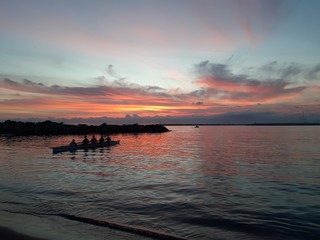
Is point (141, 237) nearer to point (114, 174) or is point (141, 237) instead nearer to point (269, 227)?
point (269, 227)

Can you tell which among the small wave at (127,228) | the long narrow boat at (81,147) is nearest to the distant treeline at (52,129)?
the long narrow boat at (81,147)

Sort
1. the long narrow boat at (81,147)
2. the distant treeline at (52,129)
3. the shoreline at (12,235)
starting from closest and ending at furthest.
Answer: the shoreline at (12,235)
the long narrow boat at (81,147)
the distant treeline at (52,129)

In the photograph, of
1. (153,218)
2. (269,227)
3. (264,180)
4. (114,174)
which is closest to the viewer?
(269,227)

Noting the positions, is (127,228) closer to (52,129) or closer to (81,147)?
(81,147)

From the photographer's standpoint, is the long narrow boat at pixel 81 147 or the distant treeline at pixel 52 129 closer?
the long narrow boat at pixel 81 147

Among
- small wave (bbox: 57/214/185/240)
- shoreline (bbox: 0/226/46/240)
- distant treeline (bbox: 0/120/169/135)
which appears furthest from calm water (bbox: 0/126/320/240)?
distant treeline (bbox: 0/120/169/135)

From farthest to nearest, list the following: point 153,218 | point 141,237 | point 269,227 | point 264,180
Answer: point 264,180
point 153,218
point 269,227
point 141,237

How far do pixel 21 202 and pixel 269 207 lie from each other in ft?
43.6

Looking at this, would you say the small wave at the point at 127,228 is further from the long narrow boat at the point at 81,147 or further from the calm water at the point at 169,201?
the long narrow boat at the point at 81,147

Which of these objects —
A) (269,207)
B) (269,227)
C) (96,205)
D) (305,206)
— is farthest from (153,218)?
(305,206)

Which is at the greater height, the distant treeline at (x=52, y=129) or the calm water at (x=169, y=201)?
the distant treeline at (x=52, y=129)

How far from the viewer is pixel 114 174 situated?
2559 centimetres

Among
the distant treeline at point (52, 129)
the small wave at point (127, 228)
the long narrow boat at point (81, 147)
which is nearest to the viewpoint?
the small wave at point (127, 228)

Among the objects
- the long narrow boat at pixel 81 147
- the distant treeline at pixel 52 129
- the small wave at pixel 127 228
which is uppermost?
the distant treeline at pixel 52 129
